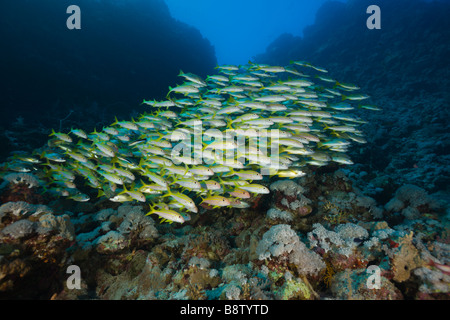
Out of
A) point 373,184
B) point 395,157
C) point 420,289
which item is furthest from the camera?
point 395,157

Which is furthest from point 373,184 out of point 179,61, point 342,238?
point 179,61

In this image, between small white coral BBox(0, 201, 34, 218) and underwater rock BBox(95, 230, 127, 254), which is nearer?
small white coral BBox(0, 201, 34, 218)

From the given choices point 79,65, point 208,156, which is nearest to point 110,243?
point 208,156

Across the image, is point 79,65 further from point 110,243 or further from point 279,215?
point 279,215

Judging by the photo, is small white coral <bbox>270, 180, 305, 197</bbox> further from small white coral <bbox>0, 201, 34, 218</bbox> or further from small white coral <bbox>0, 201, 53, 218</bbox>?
small white coral <bbox>0, 201, 34, 218</bbox>

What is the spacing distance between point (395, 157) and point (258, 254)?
908cm

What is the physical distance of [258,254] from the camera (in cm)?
382

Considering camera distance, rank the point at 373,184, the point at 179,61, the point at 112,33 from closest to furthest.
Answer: the point at 373,184 < the point at 112,33 < the point at 179,61

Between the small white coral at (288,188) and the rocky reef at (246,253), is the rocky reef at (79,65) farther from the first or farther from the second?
the small white coral at (288,188)

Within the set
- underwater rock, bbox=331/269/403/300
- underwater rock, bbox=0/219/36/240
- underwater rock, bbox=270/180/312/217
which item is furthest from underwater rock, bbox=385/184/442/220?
underwater rock, bbox=0/219/36/240

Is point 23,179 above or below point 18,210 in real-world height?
above

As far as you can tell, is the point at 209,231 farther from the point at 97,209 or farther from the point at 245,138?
the point at 97,209

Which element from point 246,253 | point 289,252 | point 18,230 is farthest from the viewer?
point 246,253

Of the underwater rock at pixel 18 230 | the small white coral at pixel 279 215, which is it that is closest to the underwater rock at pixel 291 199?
the small white coral at pixel 279 215
